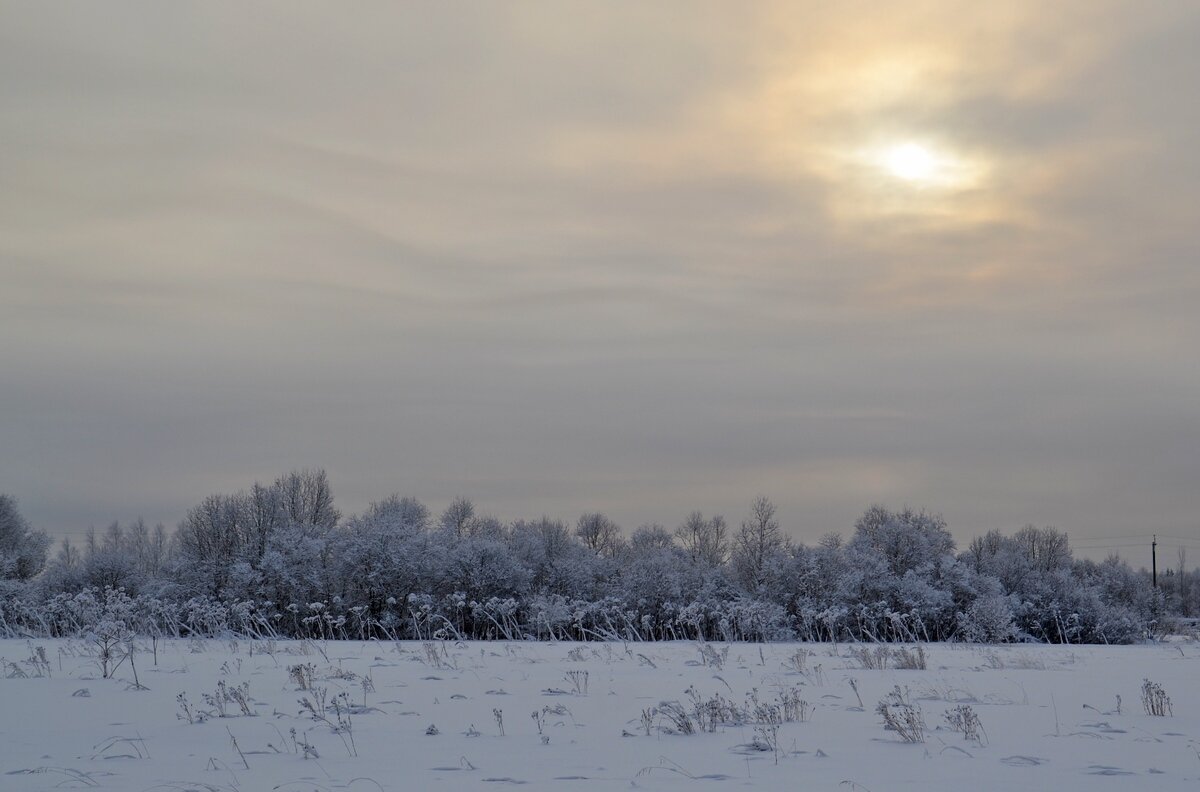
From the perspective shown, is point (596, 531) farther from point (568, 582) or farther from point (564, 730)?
point (564, 730)

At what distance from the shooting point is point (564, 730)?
9.16 m

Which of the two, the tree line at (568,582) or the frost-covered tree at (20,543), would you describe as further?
the frost-covered tree at (20,543)

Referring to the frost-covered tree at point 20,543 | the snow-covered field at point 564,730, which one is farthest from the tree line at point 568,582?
the snow-covered field at point 564,730

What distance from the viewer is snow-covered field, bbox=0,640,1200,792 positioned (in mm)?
6855

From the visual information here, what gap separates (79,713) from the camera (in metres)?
9.81

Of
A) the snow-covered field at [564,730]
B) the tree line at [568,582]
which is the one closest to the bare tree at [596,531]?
the tree line at [568,582]

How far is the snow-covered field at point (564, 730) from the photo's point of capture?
6.86 metres

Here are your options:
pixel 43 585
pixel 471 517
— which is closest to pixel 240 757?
pixel 43 585

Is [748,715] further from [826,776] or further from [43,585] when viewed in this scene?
[43,585]

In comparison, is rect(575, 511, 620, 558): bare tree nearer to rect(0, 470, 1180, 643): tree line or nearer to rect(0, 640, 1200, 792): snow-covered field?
rect(0, 470, 1180, 643): tree line

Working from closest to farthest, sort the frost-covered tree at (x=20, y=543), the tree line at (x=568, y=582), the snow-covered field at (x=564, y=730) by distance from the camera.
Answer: the snow-covered field at (x=564, y=730)
the tree line at (x=568, y=582)
the frost-covered tree at (x=20, y=543)

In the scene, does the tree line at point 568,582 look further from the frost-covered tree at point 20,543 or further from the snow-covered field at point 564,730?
the snow-covered field at point 564,730

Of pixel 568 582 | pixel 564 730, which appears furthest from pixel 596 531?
pixel 564 730

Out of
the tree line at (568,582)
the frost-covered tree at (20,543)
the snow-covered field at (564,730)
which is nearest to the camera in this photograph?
the snow-covered field at (564,730)
